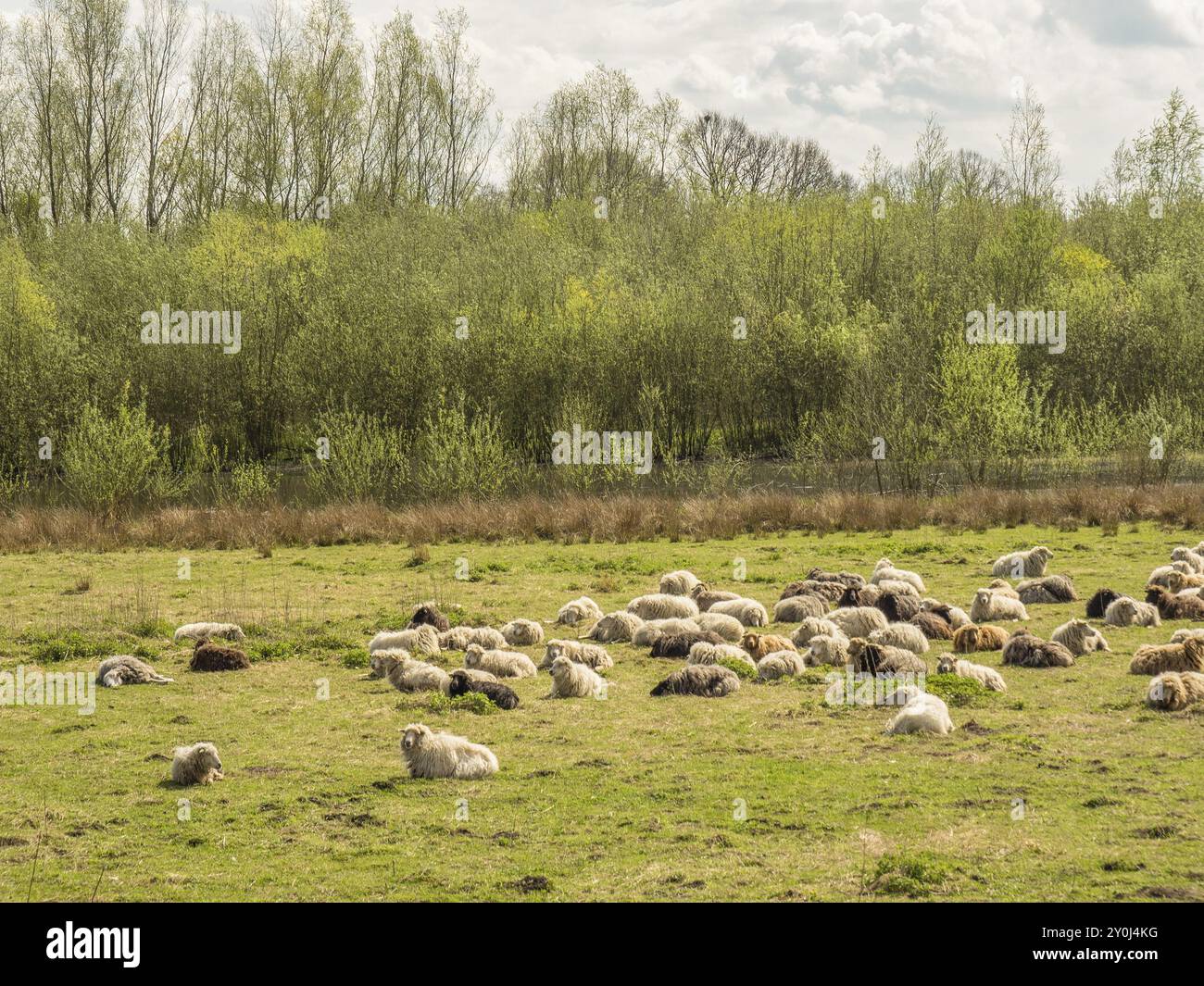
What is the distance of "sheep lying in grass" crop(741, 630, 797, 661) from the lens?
15.7 m

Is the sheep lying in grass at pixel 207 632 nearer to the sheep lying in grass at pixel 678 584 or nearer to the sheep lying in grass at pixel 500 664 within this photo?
the sheep lying in grass at pixel 500 664

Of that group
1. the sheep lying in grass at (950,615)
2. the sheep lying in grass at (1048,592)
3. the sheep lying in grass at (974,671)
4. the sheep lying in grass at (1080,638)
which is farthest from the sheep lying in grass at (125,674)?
the sheep lying in grass at (1048,592)

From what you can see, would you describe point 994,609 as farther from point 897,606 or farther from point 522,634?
point 522,634

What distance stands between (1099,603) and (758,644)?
5.72m

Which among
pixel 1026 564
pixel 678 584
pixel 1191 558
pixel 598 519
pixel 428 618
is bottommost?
pixel 428 618

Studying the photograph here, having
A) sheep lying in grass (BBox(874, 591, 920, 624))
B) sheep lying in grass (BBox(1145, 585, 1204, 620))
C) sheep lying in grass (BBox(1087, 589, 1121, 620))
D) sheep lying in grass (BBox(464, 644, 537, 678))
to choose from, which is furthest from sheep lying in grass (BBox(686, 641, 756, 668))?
sheep lying in grass (BBox(1145, 585, 1204, 620))

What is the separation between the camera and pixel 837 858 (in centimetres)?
912

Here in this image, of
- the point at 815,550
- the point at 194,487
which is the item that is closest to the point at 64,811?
the point at 815,550

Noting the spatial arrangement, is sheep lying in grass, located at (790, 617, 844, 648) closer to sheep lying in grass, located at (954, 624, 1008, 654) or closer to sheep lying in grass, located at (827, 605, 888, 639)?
sheep lying in grass, located at (827, 605, 888, 639)

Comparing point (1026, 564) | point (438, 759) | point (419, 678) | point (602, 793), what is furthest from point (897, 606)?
point (438, 759)

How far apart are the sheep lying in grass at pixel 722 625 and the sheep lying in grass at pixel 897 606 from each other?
7.43ft

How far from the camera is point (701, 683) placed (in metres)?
14.3

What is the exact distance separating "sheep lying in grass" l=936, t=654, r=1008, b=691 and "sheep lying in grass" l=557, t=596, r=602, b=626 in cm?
618

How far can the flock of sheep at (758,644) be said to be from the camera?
42.1 feet
